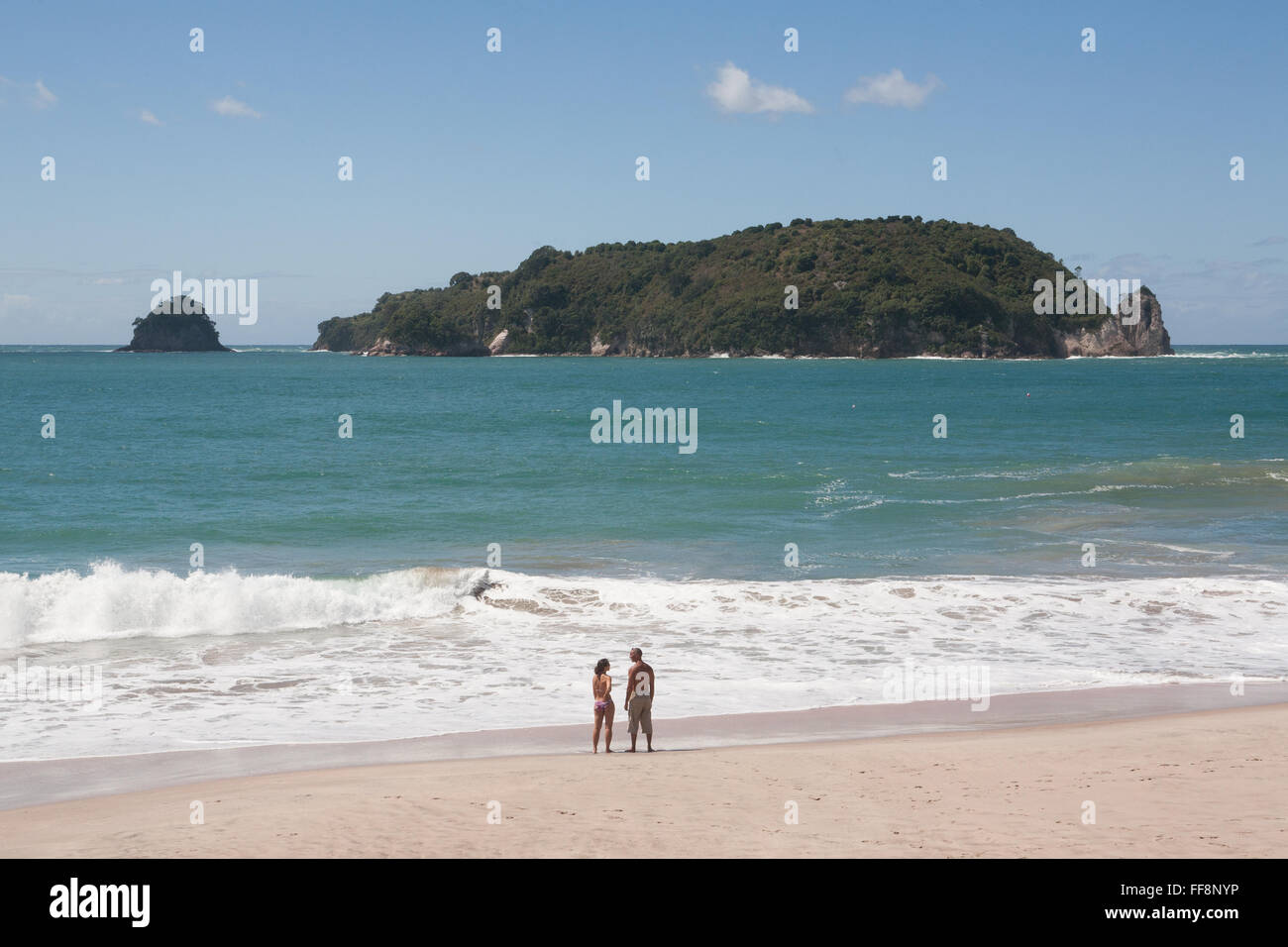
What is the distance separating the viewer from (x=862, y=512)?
27656mm

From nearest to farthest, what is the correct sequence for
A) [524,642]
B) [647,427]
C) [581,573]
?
[524,642] → [581,573] → [647,427]

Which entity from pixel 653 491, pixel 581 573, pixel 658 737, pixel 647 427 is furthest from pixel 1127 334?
pixel 658 737

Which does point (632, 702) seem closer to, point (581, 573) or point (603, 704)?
point (603, 704)

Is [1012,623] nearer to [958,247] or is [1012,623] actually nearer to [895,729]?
[895,729]

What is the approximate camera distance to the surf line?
45.1 m

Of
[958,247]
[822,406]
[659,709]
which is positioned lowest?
[659,709]

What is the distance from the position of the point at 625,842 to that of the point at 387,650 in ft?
28.8

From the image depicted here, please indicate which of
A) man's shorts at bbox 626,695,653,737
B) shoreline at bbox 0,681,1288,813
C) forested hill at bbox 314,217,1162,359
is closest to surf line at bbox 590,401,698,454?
shoreline at bbox 0,681,1288,813

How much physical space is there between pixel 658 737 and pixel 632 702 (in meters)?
0.84

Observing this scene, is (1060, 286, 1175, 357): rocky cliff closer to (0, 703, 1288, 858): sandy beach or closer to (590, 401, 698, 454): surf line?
(590, 401, 698, 454): surf line

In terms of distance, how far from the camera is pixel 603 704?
11.2 meters

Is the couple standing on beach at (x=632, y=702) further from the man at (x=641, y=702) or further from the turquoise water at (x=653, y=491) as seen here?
the turquoise water at (x=653, y=491)

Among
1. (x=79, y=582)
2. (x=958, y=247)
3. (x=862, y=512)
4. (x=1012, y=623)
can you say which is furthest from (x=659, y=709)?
(x=958, y=247)
